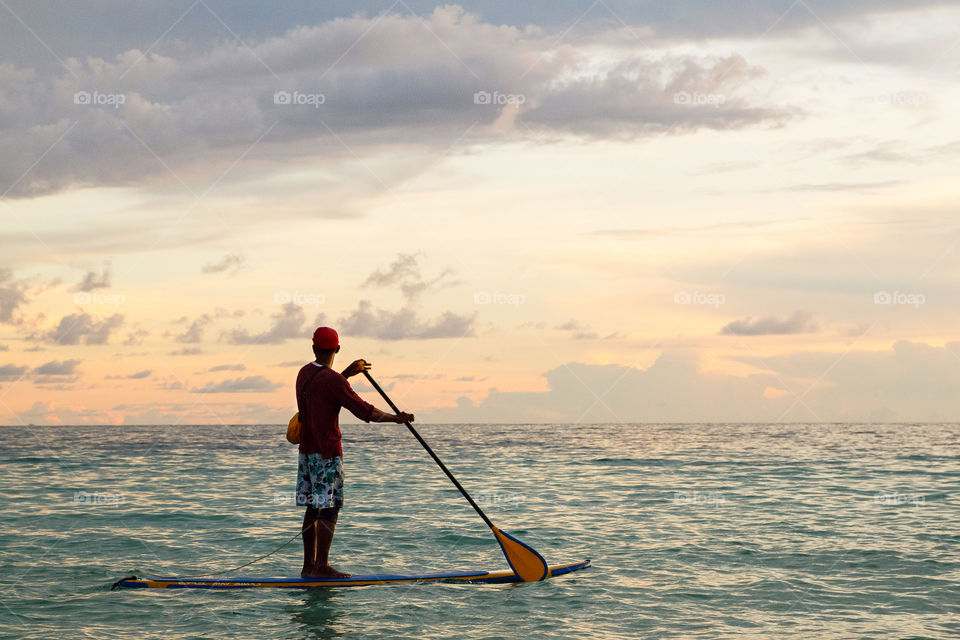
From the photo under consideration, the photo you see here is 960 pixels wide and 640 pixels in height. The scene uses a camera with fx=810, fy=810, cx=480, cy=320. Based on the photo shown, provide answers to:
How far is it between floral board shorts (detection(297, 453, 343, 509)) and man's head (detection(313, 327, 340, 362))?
3.08 feet

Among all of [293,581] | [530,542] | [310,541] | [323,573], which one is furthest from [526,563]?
[530,542]

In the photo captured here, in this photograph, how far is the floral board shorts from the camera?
24.9 feet

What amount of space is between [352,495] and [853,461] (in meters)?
18.7

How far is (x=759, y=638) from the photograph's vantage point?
6195 millimetres

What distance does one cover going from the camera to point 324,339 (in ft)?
25.3

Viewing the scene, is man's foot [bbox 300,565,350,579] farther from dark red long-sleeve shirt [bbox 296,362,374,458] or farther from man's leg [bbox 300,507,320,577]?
dark red long-sleeve shirt [bbox 296,362,374,458]

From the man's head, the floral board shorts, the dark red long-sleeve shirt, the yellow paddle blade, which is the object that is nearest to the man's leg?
the floral board shorts

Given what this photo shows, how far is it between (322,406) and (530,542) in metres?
4.08

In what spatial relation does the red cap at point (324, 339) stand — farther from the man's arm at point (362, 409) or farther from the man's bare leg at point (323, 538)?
the man's bare leg at point (323, 538)

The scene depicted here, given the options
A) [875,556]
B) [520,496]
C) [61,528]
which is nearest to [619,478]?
[520,496]

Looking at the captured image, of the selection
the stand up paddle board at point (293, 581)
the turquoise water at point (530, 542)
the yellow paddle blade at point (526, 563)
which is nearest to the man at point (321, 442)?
the stand up paddle board at point (293, 581)

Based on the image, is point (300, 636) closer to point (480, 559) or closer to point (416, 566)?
point (416, 566)

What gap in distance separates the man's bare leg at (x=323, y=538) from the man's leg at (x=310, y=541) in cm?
4

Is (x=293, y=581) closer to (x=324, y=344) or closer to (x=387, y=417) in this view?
(x=387, y=417)
